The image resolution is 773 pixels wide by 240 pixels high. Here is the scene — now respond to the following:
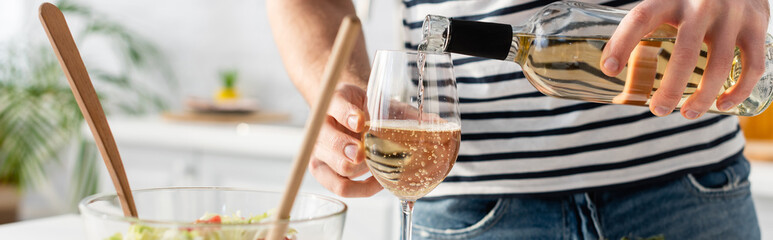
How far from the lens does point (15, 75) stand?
128 inches

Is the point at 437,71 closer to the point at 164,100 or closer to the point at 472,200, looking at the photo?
the point at 472,200

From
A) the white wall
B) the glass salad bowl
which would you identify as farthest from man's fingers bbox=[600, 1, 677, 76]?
the white wall

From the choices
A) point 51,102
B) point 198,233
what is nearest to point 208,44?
point 51,102

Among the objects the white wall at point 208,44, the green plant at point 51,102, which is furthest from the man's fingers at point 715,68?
the green plant at point 51,102

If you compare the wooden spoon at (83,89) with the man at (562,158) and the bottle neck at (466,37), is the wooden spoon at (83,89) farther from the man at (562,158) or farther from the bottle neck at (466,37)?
the man at (562,158)

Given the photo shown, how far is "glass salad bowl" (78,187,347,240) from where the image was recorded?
404mm

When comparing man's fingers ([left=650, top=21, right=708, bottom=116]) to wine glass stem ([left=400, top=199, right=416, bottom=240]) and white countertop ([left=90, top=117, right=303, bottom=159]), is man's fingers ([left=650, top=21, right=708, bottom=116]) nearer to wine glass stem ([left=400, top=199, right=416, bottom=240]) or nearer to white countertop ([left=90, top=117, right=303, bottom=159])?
wine glass stem ([left=400, top=199, right=416, bottom=240])

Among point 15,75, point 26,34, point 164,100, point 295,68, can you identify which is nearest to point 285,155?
point 295,68

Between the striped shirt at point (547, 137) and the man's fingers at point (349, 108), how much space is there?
0.98ft

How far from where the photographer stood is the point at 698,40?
554mm

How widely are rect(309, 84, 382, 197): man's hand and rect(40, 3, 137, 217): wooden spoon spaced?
194 millimetres

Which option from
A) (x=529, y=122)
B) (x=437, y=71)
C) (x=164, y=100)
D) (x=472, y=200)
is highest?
(x=437, y=71)

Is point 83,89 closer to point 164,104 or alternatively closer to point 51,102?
point 51,102

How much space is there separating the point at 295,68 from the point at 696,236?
21.9 inches
